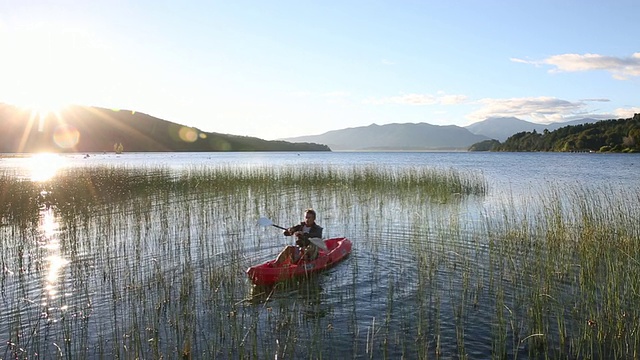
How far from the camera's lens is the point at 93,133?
146 m

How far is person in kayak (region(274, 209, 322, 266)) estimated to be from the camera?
10.5 metres

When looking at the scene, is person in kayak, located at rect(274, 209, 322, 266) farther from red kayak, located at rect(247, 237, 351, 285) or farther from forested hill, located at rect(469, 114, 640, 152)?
forested hill, located at rect(469, 114, 640, 152)

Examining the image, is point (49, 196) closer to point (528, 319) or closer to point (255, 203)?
point (255, 203)

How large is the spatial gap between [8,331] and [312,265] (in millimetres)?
5589

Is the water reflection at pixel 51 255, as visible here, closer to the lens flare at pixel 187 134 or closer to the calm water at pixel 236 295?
the calm water at pixel 236 295

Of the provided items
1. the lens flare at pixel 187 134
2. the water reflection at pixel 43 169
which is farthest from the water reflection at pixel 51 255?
the lens flare at pixel 187 134

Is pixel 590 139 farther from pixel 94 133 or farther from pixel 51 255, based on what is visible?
pixel 94 133

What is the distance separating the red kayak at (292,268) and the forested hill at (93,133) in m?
145

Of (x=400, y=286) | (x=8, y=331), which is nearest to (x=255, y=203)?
(x=400, y=286)

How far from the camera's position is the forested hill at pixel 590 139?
9702 centimetres

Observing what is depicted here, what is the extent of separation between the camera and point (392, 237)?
45.4 ft

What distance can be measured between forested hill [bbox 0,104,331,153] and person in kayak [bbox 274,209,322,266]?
145 meters

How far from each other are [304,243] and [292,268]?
1.23 meters

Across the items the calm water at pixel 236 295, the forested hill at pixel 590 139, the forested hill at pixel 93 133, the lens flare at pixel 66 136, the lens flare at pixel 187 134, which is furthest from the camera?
the lens flare at pixel 187 134
